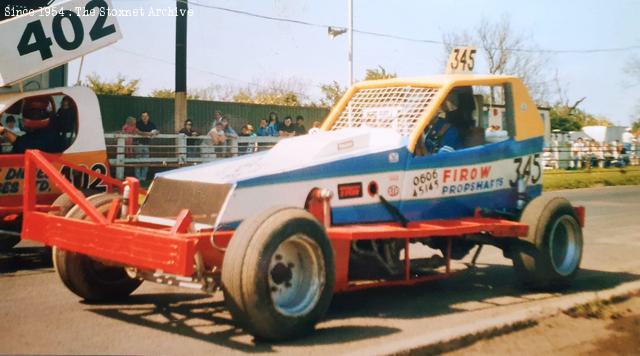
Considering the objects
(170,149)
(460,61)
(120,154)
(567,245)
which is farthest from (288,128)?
(567,245)

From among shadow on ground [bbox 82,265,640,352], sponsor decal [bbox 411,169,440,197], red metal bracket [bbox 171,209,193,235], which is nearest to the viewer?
red metal bracket [bbox 171,209,193,235]

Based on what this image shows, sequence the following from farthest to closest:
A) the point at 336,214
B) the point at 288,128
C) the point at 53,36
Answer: the point at 288,128, the point at 53,36, the point at 336,214

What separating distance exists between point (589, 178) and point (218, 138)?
1253cm

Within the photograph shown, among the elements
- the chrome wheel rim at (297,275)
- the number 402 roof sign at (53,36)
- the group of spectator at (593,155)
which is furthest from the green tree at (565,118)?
the chrome wheel rim at (297,275)

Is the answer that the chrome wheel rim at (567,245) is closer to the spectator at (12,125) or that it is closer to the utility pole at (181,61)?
the spectator at (12,125)

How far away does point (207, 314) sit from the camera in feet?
18.1

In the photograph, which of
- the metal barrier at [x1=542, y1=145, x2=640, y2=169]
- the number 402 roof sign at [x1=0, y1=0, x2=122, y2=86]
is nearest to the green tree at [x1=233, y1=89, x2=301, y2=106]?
the metal barrier at [x1=542, y1=145, x2=640, y2=169]

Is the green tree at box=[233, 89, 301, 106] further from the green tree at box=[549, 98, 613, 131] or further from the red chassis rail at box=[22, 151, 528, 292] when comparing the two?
the red chassis rail at box=[22, 151, 528, 292]

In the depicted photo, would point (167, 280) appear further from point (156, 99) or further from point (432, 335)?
point (156, 99)

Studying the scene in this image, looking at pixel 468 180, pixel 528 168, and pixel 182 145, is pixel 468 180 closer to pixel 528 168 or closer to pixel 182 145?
pixel 528 168

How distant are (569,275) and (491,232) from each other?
106 centimetres

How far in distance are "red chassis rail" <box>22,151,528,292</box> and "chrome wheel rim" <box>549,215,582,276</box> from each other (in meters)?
0.67

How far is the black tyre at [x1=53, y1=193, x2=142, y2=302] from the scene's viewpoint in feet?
17.9

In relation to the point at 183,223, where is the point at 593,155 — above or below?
above
